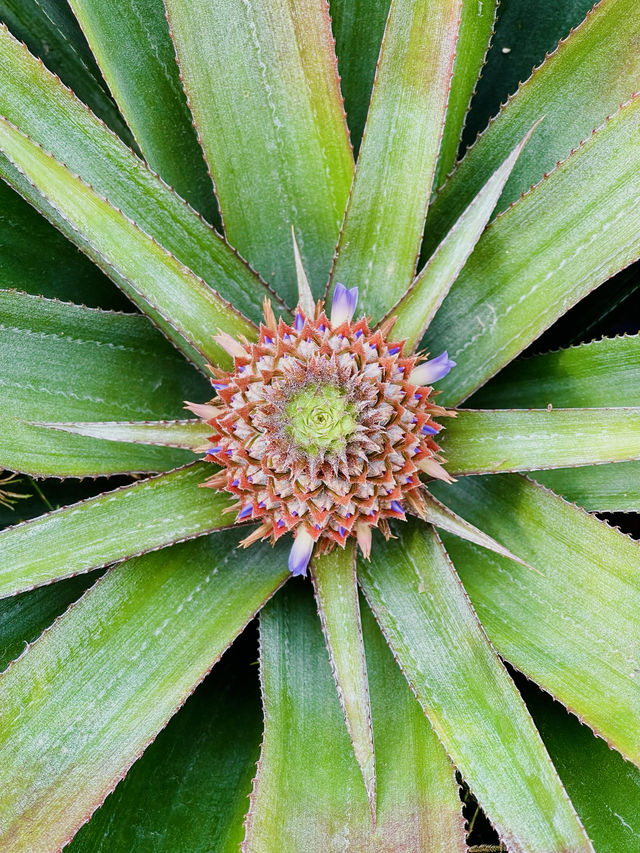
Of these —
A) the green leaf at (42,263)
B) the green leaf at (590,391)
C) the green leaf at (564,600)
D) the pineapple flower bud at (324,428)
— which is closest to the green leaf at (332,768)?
the green leaf at (564,600)

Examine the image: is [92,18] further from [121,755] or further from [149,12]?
[121,755]

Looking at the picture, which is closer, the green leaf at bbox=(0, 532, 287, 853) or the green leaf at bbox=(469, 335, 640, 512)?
the green leaf at bbox=(0, 532, 287, 853)

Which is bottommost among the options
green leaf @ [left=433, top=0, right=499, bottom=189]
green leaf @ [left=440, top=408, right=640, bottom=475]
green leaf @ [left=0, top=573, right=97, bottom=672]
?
green leaf @ [left=440, top=408, right=640, bottom=475]

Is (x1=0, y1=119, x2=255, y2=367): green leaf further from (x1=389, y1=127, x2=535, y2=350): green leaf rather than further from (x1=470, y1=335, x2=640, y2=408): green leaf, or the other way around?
(x1=470, y1=335, x2=640, y2=408): green leaf

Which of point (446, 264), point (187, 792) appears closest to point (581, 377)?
point (446, 264)

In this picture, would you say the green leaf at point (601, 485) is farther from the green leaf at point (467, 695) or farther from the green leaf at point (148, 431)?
the green leaf at point (148, 431)

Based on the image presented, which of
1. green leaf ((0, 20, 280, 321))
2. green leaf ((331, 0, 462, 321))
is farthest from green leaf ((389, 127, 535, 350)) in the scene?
green leaf ((0, 20, 280, 321))
